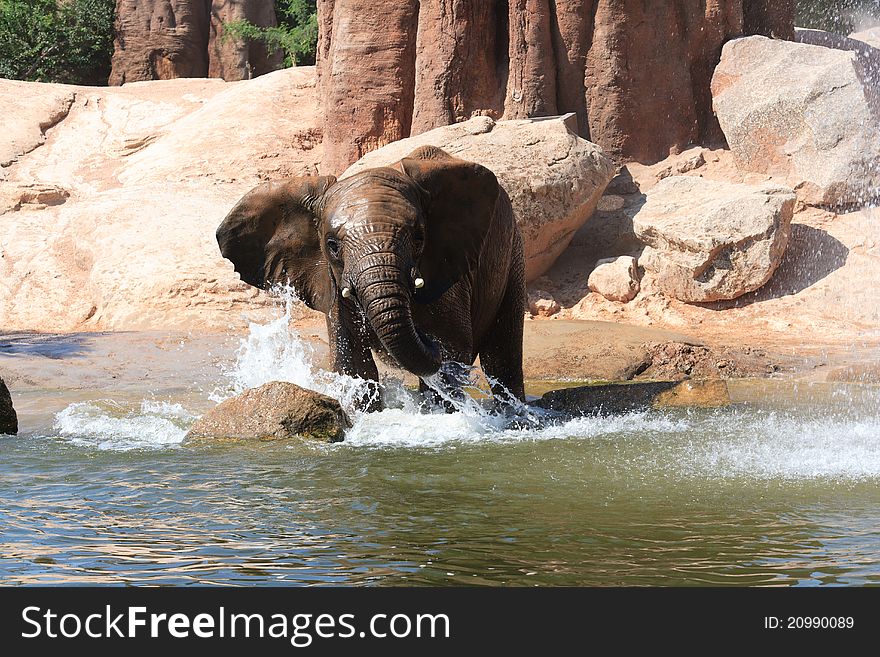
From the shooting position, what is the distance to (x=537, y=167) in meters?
13.7

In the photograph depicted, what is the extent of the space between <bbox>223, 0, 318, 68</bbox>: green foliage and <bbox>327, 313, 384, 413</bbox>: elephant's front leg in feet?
60.9

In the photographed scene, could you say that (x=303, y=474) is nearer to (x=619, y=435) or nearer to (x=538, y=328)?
(x=619, y=435)

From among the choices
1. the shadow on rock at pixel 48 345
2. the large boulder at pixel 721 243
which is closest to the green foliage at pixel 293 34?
the large boulder at pixel 721 243

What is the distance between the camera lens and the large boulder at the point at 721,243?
1290 cm

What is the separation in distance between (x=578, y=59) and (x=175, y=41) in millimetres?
15156

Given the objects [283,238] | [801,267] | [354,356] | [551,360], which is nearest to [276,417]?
[354,356]

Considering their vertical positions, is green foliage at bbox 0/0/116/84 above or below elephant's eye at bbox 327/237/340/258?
above

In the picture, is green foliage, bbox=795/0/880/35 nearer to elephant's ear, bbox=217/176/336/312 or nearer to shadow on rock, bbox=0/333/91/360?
shadow on rock, bbox=0/333/91/360

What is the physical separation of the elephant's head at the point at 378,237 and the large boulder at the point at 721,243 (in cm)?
579

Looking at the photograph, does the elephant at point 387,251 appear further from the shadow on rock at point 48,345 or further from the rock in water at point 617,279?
the rock in water at point 617,279

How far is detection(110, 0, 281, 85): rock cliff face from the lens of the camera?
27719 millimetres

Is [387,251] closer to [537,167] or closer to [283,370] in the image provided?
[283,370]

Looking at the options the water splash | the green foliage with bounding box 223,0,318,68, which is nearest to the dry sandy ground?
the water splash
